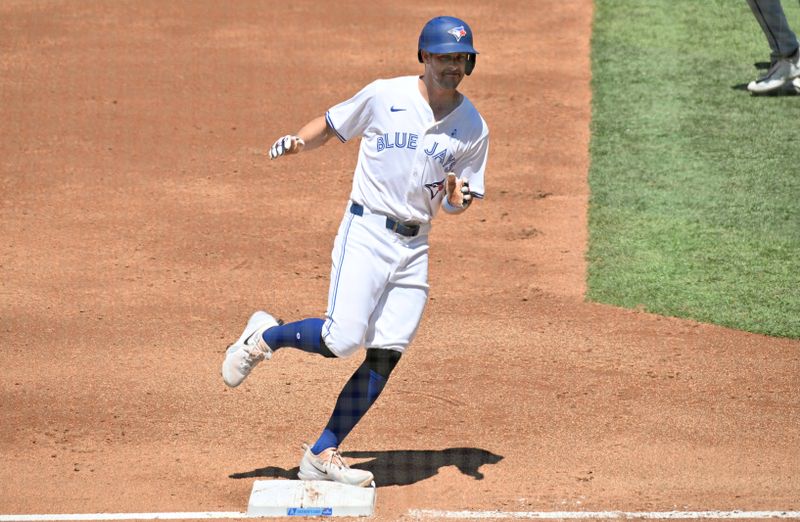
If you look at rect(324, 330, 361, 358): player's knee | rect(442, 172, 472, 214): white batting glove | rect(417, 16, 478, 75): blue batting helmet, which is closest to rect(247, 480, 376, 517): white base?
rect(324, 330, 361, 358): player's knee

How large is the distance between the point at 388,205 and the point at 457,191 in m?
0.32

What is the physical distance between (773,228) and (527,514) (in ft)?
15.3

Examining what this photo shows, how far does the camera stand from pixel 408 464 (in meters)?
5.93

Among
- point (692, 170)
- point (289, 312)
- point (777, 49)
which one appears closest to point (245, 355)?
point (289, 312)

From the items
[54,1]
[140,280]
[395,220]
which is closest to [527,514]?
[395,220]

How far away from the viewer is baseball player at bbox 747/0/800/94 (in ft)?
37.2

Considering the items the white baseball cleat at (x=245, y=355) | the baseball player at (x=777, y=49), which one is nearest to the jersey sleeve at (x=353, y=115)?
the white baseball cleat at (x=245, y=355)

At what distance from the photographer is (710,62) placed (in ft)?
40.1

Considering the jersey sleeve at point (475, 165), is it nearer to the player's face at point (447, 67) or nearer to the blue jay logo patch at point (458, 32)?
the player's face at point (447, 67)

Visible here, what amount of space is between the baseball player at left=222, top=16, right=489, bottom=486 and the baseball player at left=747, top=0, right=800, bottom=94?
677 cm

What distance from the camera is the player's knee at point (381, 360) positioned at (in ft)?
18.0

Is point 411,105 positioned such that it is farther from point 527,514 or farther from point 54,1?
point 54,1

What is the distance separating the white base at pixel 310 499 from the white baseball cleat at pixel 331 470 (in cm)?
3

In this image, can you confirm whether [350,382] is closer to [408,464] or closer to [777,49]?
[408,464]
